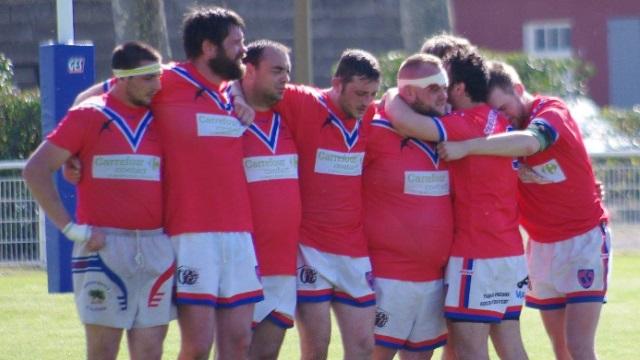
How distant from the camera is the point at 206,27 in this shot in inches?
253

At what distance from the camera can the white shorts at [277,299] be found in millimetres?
6582

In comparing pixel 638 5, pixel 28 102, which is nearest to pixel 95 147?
pixel 28 102

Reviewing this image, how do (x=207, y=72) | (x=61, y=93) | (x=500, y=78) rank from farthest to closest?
(x=61, y=93)
(x=500, y=78)
(x=207, y=72)

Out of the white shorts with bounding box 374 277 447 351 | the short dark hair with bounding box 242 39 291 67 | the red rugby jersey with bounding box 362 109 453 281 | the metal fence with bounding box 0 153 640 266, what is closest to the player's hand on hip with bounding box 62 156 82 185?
the short dark hair with bounding box 242 39 291 67

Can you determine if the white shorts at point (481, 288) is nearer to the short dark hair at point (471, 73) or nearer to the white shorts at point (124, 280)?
the short dark hair at point (471, 73)

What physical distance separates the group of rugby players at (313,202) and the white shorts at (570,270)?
1 cm

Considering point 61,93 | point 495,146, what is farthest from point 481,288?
point 61,93

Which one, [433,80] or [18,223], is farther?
[18,223]

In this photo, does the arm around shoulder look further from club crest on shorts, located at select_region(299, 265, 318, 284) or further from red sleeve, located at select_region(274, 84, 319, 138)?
club crest on shorts, located at select_region(299, 265, 318, 284)

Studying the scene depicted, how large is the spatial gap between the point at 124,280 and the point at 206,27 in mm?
1345

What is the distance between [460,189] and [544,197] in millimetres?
691

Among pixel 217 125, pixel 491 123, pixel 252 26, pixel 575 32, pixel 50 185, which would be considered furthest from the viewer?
pixel 575 32

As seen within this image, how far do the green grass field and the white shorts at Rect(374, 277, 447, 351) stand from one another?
2002 millimetres

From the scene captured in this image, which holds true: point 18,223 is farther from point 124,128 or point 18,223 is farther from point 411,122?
point 411,122
